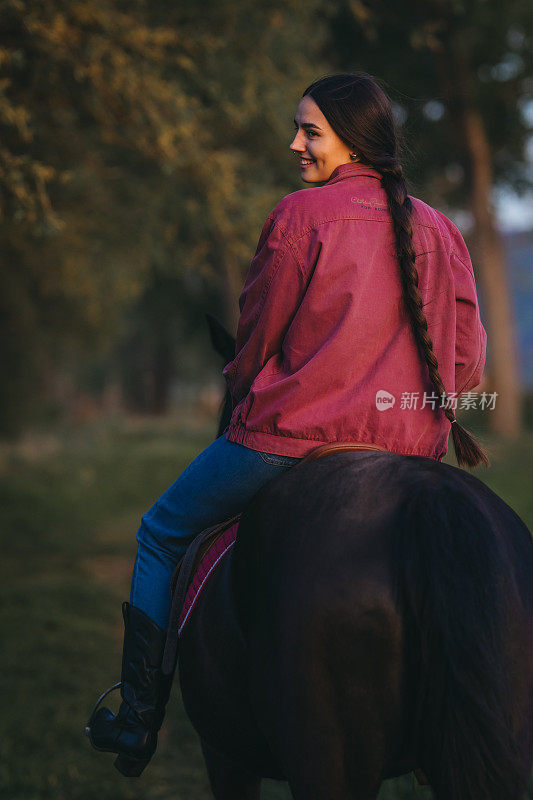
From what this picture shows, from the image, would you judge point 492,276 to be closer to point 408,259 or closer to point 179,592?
point 408,259

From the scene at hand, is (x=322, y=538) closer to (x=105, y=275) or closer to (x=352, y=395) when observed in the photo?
(x=352, y=395)

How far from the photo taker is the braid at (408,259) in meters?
1.99

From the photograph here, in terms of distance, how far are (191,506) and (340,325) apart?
71cm

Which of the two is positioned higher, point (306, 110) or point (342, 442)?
point (306, 110)

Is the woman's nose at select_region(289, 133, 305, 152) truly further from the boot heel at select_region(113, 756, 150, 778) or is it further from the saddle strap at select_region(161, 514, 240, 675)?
the boot heel at select_region(113, 756, 150, 778)

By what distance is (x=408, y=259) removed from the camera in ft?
6.55

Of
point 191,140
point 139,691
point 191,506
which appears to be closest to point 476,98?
point 191,140

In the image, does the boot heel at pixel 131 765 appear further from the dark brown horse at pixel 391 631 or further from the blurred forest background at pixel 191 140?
the blurred forest background at pixel 191 140

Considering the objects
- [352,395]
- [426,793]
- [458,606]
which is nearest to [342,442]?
[352,395]

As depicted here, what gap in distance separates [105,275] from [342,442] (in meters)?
12.4

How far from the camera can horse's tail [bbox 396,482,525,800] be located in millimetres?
Result: 1521

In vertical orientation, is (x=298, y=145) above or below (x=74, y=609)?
above

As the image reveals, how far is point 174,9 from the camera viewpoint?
743 centimetres

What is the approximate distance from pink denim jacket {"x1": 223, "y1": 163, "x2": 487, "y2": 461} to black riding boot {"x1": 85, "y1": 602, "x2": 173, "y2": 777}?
2.33ft
